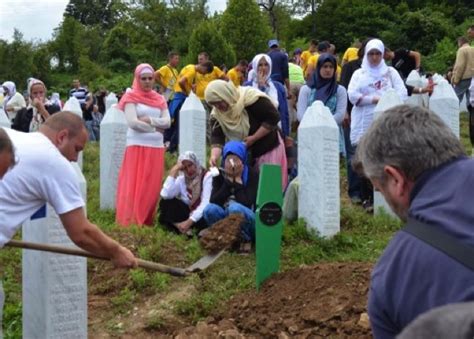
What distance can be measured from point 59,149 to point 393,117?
254 cm

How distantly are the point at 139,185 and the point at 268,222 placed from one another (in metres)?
2.78

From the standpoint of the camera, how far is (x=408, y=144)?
229 centimetres

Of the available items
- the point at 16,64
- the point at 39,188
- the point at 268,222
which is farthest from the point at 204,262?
the point at 16,64

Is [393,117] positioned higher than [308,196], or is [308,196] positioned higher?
[393,117]

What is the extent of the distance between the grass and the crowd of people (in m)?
0.43

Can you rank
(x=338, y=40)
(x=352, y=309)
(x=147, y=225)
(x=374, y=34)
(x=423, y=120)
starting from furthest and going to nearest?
(x=338, y=40) → (x=374, y=34) → (x=147, y=225) → (x=352, y=309) → (x=423, y=120)

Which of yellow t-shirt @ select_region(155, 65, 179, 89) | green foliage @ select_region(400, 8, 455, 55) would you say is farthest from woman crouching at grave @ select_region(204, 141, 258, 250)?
A: green foliage @ select_region(400, 8, 455, 55)

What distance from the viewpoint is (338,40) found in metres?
43.2

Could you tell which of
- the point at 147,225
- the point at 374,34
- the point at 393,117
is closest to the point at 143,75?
the point at 147,225

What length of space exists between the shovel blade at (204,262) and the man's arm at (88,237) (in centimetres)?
162

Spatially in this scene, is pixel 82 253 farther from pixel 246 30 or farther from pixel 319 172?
pixel 246 30

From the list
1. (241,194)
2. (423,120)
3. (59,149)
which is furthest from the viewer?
(241,194)

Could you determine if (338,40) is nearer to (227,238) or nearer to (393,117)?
(227,238)

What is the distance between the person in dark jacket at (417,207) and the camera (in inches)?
83.0
